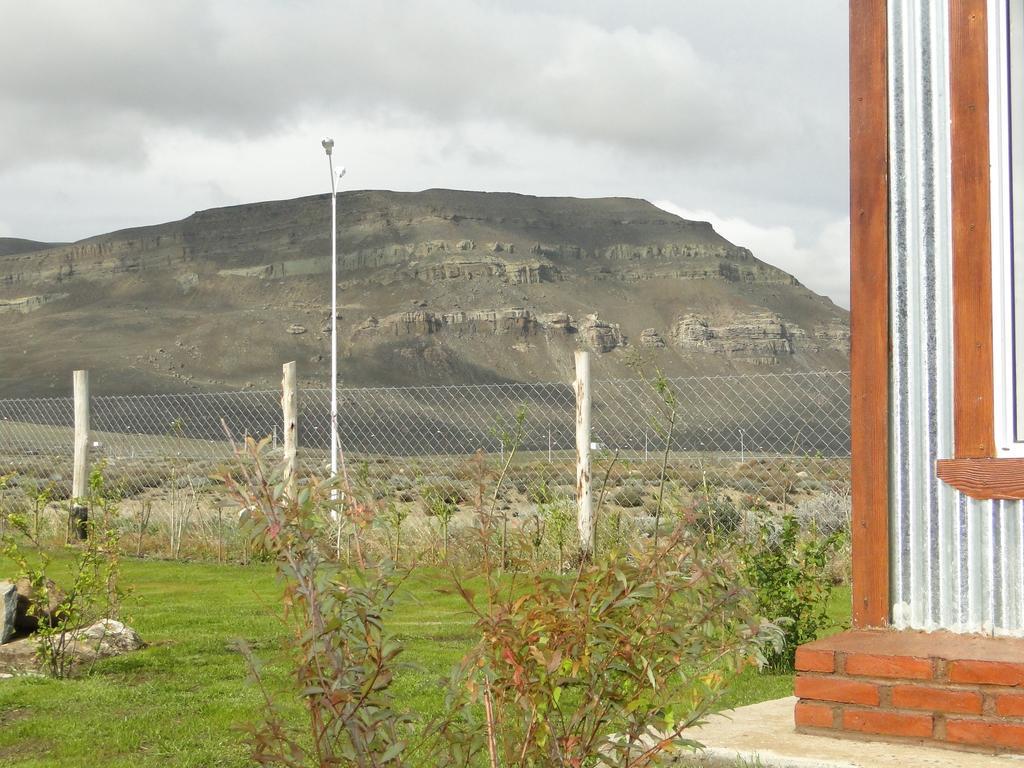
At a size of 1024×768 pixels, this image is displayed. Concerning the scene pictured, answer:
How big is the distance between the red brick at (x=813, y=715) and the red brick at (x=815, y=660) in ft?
0.40

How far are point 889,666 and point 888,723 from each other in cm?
18

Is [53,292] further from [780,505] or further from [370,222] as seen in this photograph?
[780,505]

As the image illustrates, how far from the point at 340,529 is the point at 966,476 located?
2176 millimetres

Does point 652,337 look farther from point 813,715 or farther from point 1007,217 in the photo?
point 813,715

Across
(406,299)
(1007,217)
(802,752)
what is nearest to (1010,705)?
(802,752)

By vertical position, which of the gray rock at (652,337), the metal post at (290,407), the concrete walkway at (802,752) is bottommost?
the concrete walkway at (802,752)

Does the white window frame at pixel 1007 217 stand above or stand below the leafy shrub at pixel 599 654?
above

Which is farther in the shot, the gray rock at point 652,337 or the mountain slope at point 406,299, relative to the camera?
the gray rock at point 652,337

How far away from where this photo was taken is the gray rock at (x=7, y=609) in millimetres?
6062

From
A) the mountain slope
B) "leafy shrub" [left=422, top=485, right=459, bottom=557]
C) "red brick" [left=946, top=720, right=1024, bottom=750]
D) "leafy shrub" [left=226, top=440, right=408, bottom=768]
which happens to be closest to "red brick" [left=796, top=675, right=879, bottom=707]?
"red brick" [left=946, top=720, right=1024, bottom=750]

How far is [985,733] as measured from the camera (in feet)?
11.4

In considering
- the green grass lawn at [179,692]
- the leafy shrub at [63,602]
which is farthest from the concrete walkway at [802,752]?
the leafy shrub at [63,602]

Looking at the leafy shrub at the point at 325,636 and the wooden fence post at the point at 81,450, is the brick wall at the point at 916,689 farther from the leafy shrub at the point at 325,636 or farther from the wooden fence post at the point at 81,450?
the wooden fence post at the point at 81,450

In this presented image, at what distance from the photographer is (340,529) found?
269 cm
